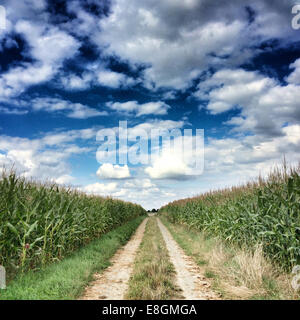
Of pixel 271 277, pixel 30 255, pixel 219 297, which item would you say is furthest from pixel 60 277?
pixel 271 277

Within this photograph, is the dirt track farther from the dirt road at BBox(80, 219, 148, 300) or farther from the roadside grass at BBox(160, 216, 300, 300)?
the roadside grass at BBox(160, 216, 300, 300)

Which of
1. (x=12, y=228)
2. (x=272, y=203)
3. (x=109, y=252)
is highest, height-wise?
(x=272, y=203)

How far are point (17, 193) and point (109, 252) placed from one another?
507cm

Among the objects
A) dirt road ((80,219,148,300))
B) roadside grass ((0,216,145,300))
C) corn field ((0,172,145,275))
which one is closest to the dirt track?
dirt road ((80,219,148,300))

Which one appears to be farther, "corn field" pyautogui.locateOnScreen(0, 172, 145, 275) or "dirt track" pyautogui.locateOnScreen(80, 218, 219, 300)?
"corn field" pyautogui.locateOnScreen(0, 172, 145, 275)

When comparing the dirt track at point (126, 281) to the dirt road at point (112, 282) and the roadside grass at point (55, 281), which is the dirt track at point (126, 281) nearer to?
the dirt road at point (112, 282)

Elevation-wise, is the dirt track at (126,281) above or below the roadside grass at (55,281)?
below

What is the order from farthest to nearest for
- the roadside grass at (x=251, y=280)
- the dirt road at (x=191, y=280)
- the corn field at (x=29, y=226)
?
the corn field at (x=29, y=226), the dirt road at (x=191, y=280), the roadside grass at (x=251, y=280)

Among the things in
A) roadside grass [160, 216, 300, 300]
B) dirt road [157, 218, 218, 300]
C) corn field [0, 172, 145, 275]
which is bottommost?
dirt road [157, 218, 218, 300]

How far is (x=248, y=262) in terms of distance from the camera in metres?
6.91

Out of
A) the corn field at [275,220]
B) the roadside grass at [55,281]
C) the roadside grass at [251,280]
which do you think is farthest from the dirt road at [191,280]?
the roadside grass at [55,281]
